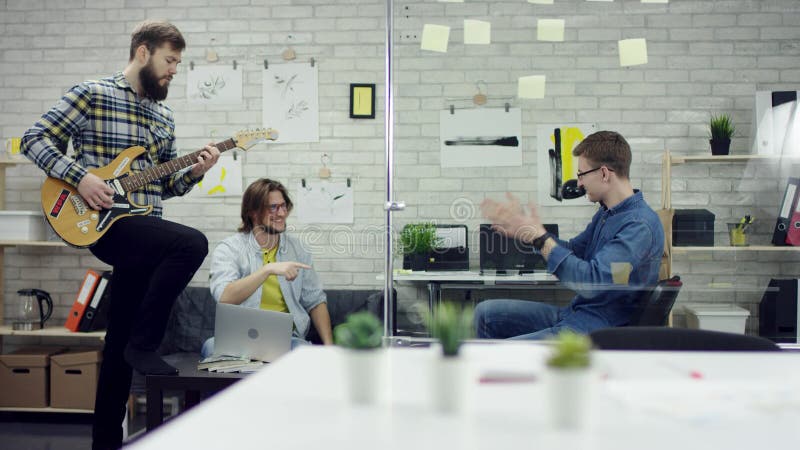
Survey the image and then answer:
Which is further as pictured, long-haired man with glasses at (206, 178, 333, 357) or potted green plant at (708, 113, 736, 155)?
long-haired man with glasses at (206, 178, 333, 357)

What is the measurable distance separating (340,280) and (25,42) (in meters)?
2.71

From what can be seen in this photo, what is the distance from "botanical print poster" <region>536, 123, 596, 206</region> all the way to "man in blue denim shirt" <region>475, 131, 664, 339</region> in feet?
0.11

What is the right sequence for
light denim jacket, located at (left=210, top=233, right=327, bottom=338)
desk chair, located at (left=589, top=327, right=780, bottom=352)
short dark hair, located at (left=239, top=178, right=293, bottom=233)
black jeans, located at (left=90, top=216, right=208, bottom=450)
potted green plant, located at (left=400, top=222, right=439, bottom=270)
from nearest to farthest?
desk chair, located at (left=589, top=327, right=780, bottom=352) → black jeans, located at (left=90, top=216, right=208, bottom=450) → potted green plant, located at (left=400, top=222, right=439, bottom=270) → light denim jacket, located at (left=210, top=233, right=327, bottom=338) → short dark hair, located at (left=239, top=178, right=293, bottom=233)

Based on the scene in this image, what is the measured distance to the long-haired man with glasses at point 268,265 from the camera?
318 centimetres

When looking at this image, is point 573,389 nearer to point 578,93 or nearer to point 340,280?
point 578,93

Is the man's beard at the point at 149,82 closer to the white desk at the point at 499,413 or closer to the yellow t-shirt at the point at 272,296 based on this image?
the yellow t-shirt at the point at 272,296

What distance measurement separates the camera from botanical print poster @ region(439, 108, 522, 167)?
110 inches

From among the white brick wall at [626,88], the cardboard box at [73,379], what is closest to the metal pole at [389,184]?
the white brick wall at [626,88]

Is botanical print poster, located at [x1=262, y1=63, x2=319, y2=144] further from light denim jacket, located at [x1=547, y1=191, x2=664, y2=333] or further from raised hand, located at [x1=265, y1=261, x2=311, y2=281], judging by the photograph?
light denim jacket, located at [x1=547, y1=191, x2=664, y2=333]

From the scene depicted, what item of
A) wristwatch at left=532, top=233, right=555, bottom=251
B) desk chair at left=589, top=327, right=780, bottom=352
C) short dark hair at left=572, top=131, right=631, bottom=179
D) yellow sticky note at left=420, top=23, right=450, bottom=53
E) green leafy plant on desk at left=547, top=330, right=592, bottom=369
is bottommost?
desk chair at left=589, top=327, right=780, bottom=352

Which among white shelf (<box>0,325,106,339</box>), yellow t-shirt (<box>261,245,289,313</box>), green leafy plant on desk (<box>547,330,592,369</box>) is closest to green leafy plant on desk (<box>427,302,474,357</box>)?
green leafy plant on desk (<box>547,330,592,369</box>)

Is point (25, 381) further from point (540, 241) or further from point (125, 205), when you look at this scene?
point (540, 241)

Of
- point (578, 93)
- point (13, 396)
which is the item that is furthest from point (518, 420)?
point (13, 396)

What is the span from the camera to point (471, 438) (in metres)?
0.75
